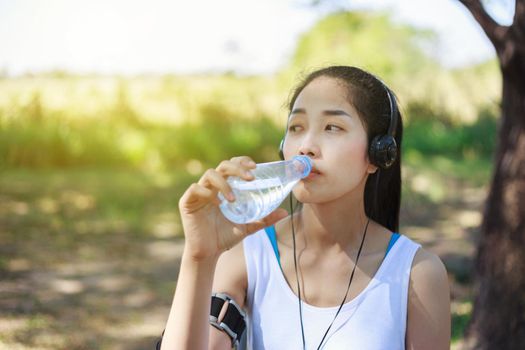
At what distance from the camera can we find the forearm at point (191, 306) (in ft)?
4.95

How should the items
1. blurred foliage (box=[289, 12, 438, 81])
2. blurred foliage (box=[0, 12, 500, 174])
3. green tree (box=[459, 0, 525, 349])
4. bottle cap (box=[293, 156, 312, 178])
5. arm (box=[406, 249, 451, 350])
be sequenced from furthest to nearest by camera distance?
blurred foliage (box=[289, 12, 438, 81])
blurred foliage (box=[0, 12, 500, 174])
green tree (box=[459, 0, 525, 349])
arm (box=[406, 249, 451, 350])
bottle cap (box=[293, 156, 312, 178])

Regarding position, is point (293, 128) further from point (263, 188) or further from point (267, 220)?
point (267, 220)

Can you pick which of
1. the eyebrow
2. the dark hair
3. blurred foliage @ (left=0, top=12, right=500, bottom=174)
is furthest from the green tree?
blurred foliage @ (left=0, top=12, right=500, bottom=174)

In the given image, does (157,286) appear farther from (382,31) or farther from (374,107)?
(382,31)

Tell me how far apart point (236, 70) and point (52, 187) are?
3463 millimetres

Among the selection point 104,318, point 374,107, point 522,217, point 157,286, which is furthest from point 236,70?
point 374,107

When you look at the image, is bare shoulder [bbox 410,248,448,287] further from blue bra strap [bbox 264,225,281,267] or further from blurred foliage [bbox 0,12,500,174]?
blurred foliage [bbox 0,12,500,174]

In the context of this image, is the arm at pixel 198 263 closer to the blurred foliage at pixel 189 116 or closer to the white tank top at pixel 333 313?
the white tank top at pixel 333 313

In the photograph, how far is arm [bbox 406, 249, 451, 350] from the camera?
1706 millimetres

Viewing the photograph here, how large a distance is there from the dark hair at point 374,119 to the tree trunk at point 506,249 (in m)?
1.33

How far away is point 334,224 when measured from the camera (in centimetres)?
186

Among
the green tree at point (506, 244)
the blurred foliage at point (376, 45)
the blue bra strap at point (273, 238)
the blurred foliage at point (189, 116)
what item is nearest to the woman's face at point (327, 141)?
the blue bra strap at point (273, 238)

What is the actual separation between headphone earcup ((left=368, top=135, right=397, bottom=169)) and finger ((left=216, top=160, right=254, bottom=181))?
0.47 metres

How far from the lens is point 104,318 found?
4691mm
